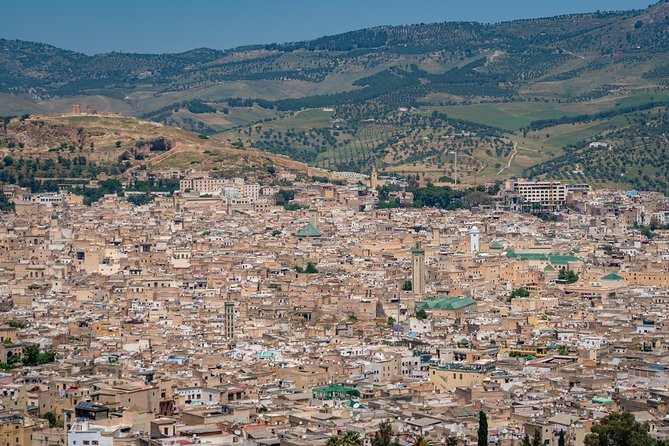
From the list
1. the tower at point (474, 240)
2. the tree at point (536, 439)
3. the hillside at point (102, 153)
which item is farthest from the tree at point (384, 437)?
the hillside at point (102, 153)

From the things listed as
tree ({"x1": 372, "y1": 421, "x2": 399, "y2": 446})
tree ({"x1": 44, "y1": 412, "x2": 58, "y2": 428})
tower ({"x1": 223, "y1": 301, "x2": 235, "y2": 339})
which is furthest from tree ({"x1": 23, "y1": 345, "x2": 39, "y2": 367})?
tree ({"x1": 372, "y1": 421, "x2": 399, "y2": 446})

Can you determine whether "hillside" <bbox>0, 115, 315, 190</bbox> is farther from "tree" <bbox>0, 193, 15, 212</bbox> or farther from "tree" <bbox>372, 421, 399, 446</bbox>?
"tree" <bbox>372, 421, 399, 446</bbox>

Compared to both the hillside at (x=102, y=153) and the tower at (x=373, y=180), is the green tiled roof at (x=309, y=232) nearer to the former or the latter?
the hillside at (x=102, y=153)

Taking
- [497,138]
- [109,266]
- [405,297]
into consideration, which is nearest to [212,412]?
[405,297]

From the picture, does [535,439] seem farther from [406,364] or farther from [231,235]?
[231,235]

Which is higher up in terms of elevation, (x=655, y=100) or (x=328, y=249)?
(x=655, y=100)

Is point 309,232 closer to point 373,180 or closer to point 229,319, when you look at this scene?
point 373,180

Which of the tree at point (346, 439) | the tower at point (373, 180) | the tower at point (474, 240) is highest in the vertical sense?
the tower at point (373, 180)
